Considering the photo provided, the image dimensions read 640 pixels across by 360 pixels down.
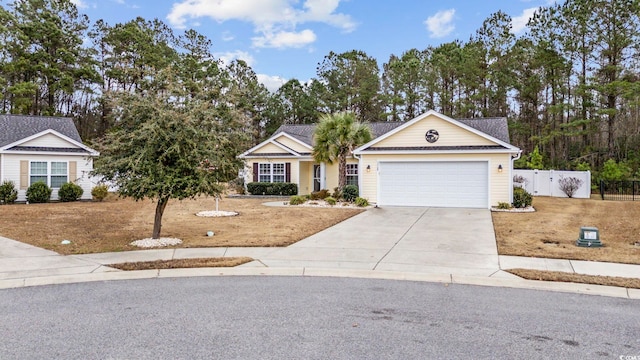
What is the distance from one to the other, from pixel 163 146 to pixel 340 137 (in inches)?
467

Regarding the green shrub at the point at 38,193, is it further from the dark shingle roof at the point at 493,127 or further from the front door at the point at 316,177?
the dark shingle roof at the point at 493,127

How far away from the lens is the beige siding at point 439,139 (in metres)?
18.3

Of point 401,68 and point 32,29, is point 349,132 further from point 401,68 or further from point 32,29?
point 32,29

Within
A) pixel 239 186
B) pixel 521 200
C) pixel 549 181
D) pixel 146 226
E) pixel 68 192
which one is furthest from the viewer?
pixel 239 186

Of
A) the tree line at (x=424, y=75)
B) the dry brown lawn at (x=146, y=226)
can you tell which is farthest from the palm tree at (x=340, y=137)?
the tree line at (x=424, y=75)

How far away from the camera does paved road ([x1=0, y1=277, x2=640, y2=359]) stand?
4.02 metres

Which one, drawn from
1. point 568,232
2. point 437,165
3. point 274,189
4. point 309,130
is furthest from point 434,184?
point 309,130

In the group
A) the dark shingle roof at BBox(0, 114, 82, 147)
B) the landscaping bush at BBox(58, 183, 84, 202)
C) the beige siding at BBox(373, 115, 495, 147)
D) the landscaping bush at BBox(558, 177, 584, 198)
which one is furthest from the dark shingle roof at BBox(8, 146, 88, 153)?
the landscaping bush at BBox(558, 177, 584, 198)

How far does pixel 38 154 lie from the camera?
20.6 metres

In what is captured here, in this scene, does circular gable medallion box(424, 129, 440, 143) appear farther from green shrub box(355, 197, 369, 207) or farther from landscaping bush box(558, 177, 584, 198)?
landscaping bush box(558, 177, 584, 198)

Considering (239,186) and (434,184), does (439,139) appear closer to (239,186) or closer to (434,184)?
(434,184)

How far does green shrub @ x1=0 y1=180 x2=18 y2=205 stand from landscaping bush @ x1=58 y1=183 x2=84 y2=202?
1881 millimetres

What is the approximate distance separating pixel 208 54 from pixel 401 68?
21.1 m

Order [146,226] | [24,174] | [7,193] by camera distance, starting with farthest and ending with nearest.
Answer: [24,174]
[7,193]
[146,226]
